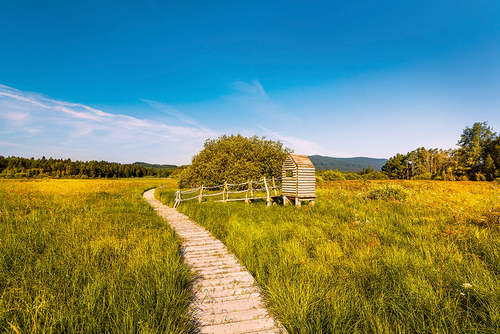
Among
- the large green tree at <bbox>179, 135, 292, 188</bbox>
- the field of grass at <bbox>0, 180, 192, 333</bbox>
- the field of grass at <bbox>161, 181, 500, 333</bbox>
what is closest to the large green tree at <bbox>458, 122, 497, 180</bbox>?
the large green tree at <bbox>179, 135, 292, 188</bbox>

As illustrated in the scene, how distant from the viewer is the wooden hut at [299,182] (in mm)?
13519

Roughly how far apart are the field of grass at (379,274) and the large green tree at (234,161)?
16656 millimetres

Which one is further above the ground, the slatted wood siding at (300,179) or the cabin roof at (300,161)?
the cabin roof at (300,161)

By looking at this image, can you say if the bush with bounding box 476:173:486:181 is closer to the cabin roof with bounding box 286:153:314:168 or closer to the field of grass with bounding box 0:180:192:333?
the cabin roof with bounding box 286:153:314:168

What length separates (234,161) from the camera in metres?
26.2

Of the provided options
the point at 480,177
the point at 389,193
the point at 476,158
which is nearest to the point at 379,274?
the point at 389,193

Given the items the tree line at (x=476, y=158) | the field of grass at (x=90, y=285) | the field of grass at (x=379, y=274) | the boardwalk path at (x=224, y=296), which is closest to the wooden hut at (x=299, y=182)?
the field of grass at (x=379, y=274)

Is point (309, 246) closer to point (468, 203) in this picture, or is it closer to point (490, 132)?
point (468, 203)

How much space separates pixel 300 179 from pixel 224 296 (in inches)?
413

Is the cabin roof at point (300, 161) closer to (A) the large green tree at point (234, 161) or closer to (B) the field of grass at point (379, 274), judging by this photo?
(B) the field of grass at point (379, 274)

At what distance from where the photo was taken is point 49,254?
466 centimetres

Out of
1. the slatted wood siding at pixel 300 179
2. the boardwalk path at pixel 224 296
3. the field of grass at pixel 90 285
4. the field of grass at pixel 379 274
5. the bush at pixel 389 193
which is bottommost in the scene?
the boardwalk path at pixel 224 296

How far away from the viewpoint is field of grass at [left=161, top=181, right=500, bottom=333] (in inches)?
119

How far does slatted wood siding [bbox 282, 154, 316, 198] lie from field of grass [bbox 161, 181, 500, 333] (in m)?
5.43
